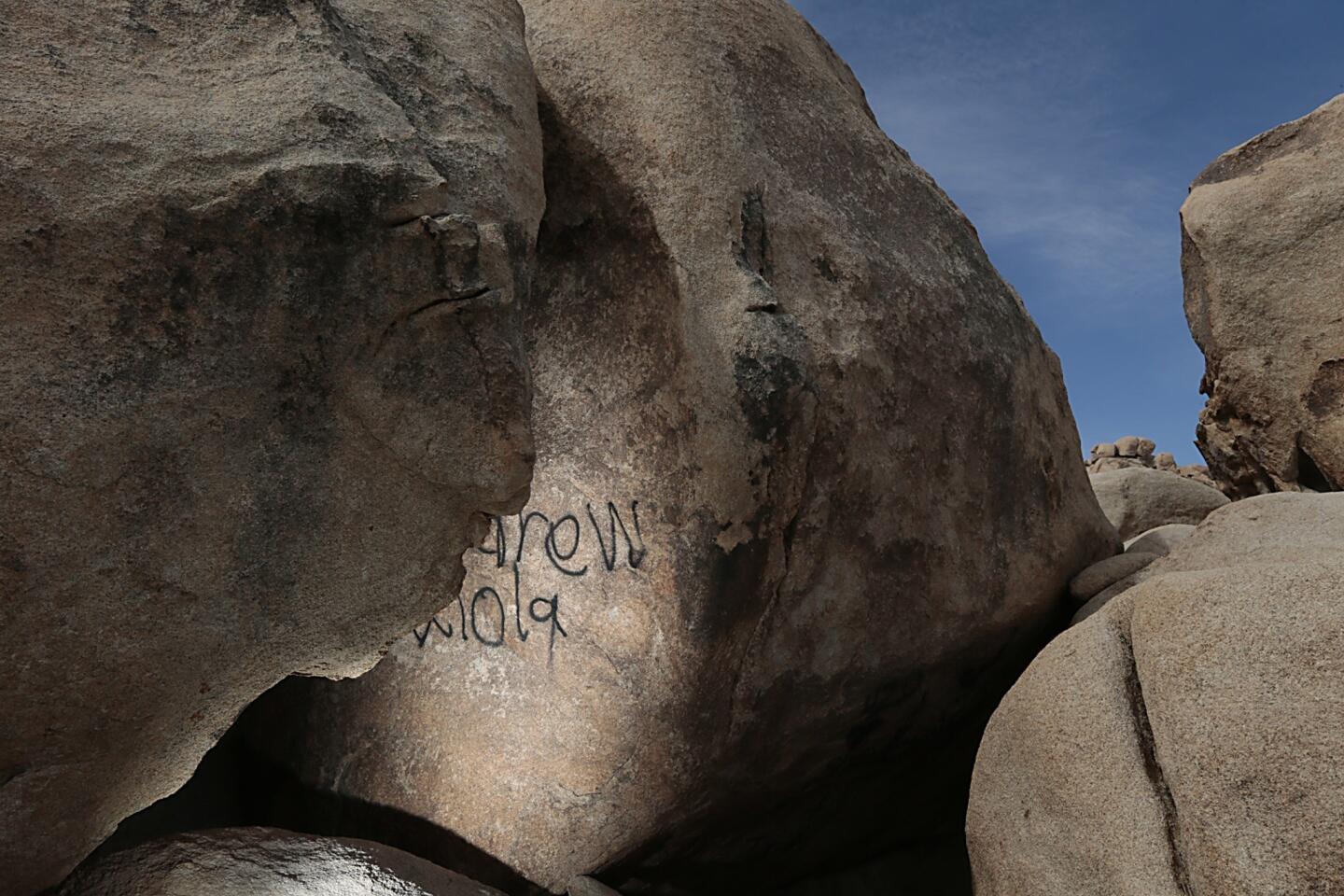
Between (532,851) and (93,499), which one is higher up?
(93,499)

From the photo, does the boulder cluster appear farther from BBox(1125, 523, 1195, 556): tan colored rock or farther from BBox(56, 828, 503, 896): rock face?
BBox(1125, 523, 1195, 556): tan colored rock

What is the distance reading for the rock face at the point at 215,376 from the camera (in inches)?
60.9

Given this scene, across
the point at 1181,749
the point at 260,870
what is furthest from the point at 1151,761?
the point at 260,870

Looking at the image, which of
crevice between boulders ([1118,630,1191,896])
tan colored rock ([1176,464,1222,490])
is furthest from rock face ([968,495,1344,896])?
tan colored rock ([1176,464,1222,490])

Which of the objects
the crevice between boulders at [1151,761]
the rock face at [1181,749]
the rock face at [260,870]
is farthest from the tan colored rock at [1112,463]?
the rock face at [260,870]

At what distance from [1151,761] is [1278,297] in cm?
231

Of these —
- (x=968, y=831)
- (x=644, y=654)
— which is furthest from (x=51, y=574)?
(x=968, y=831)

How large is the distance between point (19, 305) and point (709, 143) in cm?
137

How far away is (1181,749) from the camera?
1.84 meters

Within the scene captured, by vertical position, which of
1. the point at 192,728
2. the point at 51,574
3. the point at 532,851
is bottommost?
the point at 532,851

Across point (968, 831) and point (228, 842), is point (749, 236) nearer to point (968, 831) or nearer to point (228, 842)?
point (968, 831)

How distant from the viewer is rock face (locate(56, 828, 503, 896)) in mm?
1939

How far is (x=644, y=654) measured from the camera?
91.9 inches

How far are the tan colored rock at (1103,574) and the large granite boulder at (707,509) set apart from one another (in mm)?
136
